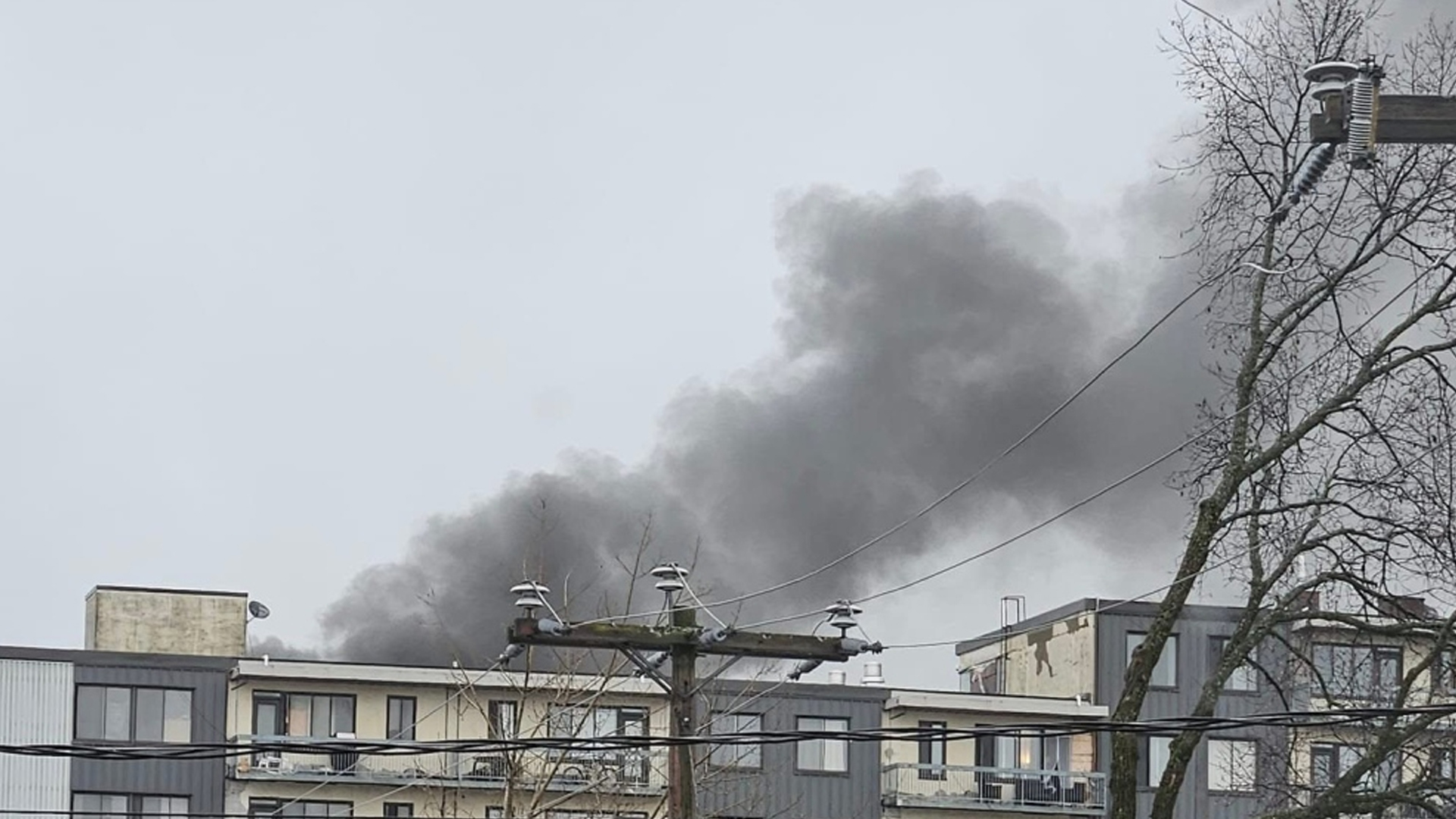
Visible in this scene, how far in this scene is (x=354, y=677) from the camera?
6206 centimetres

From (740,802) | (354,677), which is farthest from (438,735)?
(740,802)

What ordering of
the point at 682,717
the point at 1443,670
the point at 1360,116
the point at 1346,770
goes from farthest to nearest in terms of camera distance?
1. the point at 1346,770
2. the point at 1443,670
3. the point at 682,717
4. the point at 1360,116

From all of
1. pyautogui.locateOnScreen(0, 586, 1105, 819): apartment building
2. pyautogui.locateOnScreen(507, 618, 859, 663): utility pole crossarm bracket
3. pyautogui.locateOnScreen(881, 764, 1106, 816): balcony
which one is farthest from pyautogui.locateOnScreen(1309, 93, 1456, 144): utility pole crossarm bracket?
pyautogui.locateOnScreen(881, 764, 1106, 816): balcony

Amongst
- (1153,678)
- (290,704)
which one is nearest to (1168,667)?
(1153,678)

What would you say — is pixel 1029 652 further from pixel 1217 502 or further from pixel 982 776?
pixel 1217 502

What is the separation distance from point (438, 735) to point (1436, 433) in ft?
126

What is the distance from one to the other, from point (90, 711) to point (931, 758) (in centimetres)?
2200

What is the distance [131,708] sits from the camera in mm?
62156

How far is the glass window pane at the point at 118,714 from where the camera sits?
61844 millimetres

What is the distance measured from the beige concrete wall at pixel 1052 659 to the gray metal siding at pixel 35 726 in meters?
26.9

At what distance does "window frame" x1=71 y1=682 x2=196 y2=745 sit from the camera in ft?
202

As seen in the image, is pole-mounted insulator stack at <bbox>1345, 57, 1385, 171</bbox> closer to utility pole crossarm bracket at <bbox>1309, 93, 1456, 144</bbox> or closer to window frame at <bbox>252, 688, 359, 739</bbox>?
utility pole crossarm bracket at <bbox>1309, 93, 1456, 144</bbox>

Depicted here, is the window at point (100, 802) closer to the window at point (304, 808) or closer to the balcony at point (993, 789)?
the window at point (304, 808)

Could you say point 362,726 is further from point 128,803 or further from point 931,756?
point 931,756
